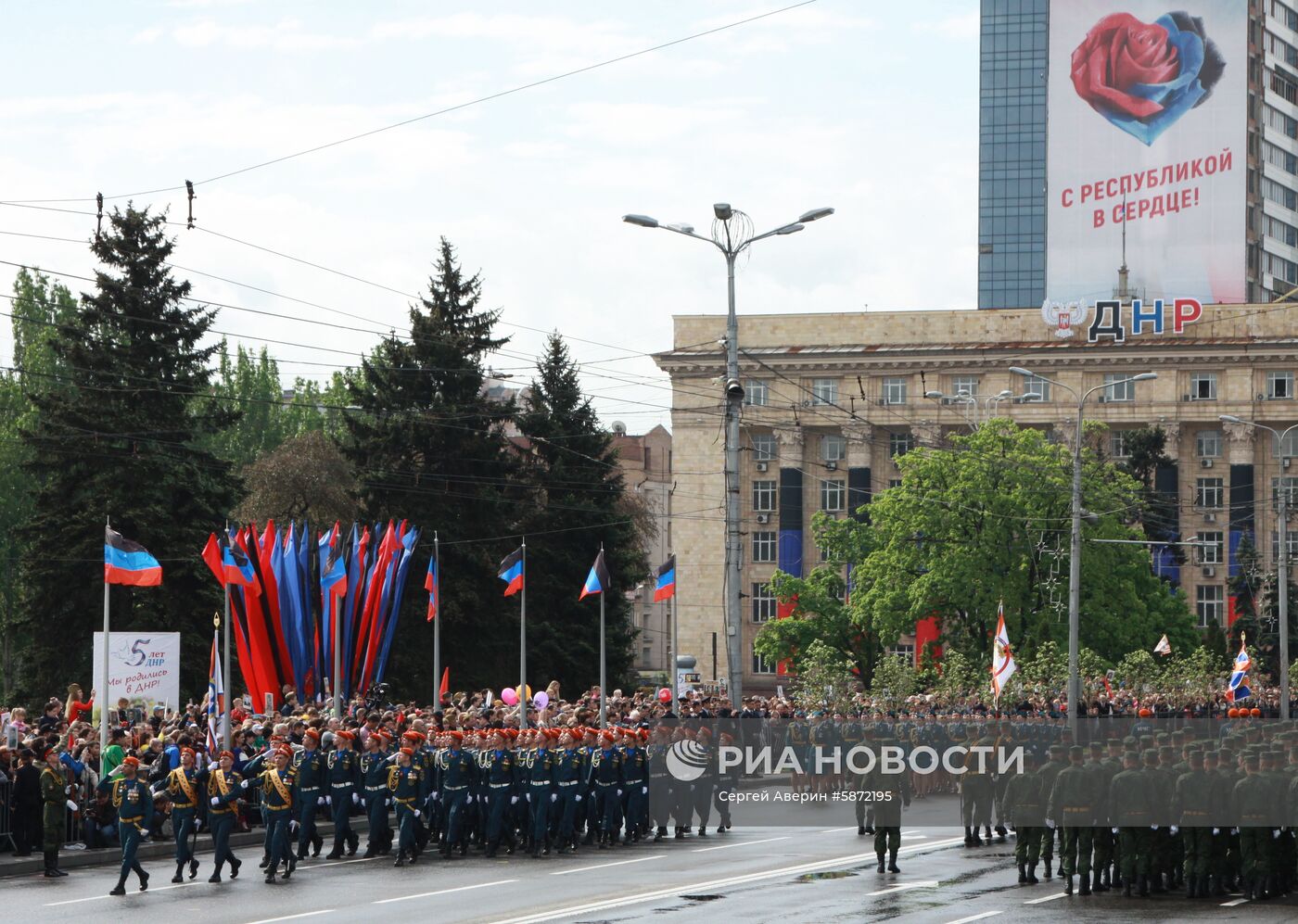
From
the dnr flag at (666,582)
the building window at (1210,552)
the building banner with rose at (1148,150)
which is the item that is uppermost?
the building banner with rose at (1148,150)

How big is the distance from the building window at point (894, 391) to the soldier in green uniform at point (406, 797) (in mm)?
70258

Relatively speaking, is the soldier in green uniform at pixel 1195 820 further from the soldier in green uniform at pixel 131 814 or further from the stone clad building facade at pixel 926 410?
the stone clad building facade at pixel 926 410

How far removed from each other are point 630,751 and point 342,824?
4233 mm

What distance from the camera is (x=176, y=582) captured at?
50531 mm

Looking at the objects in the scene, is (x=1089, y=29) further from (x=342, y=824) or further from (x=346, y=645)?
(x=342, y=824)

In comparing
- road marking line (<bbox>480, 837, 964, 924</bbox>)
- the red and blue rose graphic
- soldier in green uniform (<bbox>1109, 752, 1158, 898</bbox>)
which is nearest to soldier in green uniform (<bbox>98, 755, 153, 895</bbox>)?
road marking line (<bbox>480, 837, 964, 924</bbox>)

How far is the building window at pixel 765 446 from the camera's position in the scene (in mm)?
94375

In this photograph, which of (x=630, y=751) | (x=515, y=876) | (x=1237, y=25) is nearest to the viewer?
(x=515, y=876)

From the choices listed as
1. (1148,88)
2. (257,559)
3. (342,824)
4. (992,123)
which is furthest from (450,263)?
(992,123)

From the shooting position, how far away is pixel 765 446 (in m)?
94.6

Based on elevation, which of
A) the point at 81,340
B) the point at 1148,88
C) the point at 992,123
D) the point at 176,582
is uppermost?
the point at 992,123

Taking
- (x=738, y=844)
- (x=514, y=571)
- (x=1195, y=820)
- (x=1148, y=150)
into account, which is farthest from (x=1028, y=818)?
(x=1148, y=150)

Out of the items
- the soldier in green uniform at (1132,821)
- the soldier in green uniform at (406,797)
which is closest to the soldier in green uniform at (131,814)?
the soldier in green uniform at (406,797)

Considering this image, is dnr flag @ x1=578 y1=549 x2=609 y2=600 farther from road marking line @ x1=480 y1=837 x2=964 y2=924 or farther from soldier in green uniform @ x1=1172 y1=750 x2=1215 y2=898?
soldier in green uniform @ x1=1172 y1=750 x2=1215 y2=898
